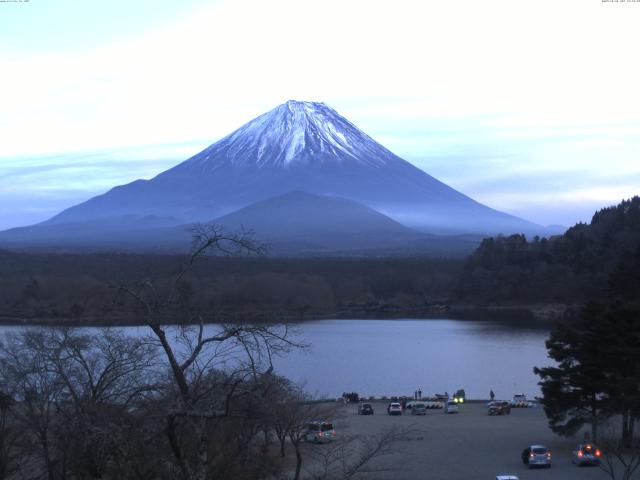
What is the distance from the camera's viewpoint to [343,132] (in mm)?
162125

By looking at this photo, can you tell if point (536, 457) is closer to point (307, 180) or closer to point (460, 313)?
point (460, 313)

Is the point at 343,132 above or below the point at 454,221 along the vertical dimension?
above

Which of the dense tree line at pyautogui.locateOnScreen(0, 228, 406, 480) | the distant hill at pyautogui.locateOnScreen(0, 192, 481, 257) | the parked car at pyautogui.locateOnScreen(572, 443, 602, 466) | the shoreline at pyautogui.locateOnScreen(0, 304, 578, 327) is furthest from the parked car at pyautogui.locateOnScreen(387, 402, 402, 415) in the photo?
the distant hill at pyautogui.locateOnScreen(0, 192, 481, 257)

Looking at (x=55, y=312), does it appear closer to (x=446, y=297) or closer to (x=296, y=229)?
(x=446, y=297)

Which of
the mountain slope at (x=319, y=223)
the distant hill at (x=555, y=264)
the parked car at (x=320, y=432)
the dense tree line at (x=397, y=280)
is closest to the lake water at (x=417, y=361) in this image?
the parked car at (x=320, y=432)

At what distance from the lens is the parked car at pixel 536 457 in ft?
43.4

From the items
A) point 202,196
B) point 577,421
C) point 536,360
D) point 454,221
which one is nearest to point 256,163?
point 202,196

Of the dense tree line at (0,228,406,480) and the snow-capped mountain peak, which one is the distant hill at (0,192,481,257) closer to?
the snow-capped mountain peak

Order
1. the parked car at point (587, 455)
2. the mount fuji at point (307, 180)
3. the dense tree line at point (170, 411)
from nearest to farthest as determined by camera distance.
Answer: the dense tree line at point (170, 411)
the parked car at point (587, 455)
the mount fuji at point (307, 180)

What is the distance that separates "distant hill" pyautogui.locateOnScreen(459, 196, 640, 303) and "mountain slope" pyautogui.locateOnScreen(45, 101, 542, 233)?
307ft

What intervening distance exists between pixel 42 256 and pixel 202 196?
89.7 meters

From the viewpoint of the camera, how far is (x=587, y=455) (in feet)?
43.6

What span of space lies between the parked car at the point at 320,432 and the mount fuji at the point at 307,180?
141561mm

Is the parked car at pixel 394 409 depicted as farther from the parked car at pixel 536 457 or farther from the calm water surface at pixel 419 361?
the parked car at pixel 536 457
